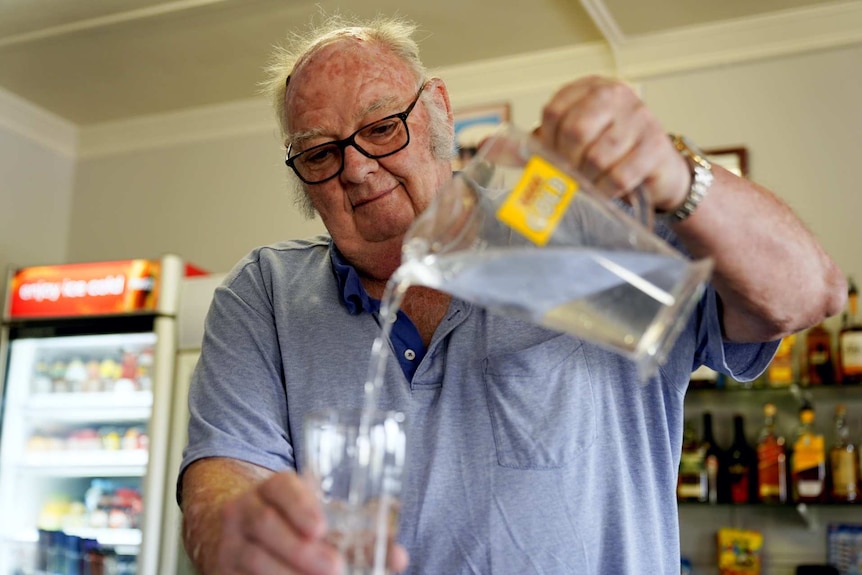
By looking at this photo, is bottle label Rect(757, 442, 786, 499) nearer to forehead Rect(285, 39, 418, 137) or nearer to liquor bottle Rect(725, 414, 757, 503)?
liquor bottle Rect(725, 414, 757, 503)

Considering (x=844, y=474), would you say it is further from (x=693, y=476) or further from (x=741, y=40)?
(x=741, y=40)

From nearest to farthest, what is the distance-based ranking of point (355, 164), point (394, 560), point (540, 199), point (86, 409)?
point (394, 560)
point (540, 199)
point (355, 164)
point (86, 409)

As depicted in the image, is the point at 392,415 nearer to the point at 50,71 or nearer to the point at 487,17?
the point at 487,17

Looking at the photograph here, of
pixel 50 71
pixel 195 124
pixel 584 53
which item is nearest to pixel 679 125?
pixel 584 53

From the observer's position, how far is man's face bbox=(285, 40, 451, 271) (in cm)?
142

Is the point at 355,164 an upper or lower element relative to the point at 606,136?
upper

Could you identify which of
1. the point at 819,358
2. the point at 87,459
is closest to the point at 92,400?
the point at 87,459

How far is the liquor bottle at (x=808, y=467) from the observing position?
3.26 metres

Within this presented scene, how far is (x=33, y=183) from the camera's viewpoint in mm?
5023

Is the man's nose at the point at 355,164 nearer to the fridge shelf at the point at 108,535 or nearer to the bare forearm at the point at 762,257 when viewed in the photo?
the bare forearm at the point at 762,257

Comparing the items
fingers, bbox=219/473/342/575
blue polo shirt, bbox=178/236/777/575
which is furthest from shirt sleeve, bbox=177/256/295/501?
fingers, bbox=219/473/342/575

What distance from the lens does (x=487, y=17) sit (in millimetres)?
3904

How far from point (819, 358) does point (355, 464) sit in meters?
3.04

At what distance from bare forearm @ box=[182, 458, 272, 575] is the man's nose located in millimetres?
460
